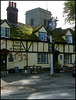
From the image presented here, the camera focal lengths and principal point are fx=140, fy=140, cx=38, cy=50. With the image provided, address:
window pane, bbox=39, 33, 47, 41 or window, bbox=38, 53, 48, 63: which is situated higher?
window pane, bbox=39, 33, 47, 41

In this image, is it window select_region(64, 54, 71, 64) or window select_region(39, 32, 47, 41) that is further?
window select_region(64, 54, 71, 64)

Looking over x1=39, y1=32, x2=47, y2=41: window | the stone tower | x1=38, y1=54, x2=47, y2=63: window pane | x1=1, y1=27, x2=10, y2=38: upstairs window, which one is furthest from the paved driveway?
the stone tower

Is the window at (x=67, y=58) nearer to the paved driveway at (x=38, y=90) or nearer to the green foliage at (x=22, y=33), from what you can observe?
the green foliage at (x=22, y=33)

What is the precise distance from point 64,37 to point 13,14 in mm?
9291

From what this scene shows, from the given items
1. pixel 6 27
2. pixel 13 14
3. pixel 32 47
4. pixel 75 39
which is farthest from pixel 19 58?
pixel 75 39

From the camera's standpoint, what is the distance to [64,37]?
24.0m

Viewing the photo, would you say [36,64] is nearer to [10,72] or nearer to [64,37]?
[10,72]

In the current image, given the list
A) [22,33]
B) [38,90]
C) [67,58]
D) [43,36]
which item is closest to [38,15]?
[43,36]

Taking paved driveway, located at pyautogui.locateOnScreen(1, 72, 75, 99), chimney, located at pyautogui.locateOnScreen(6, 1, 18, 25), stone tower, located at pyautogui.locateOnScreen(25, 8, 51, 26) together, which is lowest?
paved driveway, located at pyautogui.locateOnScreen(1, 72, 75, 99)

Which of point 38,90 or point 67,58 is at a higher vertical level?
point 67,58

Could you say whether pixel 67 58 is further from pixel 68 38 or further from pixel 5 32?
pixel 5 32

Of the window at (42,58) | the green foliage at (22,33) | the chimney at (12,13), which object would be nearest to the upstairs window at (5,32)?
the green foliage at (22,33)

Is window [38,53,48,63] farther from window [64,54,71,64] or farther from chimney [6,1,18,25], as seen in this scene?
chimney [6,1,18,25]

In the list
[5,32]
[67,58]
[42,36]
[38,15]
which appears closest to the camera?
[5,32]
